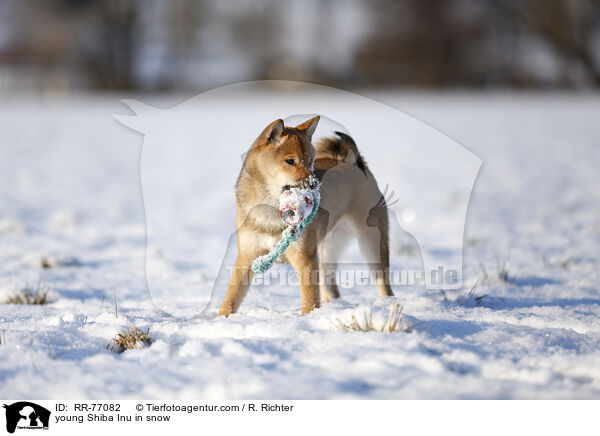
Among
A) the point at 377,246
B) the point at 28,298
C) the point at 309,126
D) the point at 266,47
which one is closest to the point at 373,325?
the point at 377,246

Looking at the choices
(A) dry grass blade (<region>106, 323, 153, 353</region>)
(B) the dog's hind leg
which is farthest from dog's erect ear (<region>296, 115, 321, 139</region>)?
(A) dry grass blade (<region>106, 323, 153, 353</region>)

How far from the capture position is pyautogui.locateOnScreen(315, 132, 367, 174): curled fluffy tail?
3.09 metres

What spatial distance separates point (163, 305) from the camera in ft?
10.5

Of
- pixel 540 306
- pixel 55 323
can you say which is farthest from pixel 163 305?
Result: pixel 540 306

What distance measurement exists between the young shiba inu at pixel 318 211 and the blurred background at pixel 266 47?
19.4m

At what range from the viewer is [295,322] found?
2.83 m

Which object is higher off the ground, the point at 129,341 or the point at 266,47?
the point at 266,47

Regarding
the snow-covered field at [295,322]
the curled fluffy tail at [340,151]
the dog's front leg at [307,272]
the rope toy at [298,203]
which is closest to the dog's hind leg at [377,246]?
the snow-covered field at [295,322]

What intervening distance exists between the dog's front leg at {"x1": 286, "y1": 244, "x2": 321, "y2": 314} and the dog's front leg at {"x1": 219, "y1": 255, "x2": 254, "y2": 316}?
249 millimetres

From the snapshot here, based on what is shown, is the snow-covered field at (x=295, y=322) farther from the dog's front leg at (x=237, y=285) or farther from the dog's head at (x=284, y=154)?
the dog's head at (x=284, y=154)

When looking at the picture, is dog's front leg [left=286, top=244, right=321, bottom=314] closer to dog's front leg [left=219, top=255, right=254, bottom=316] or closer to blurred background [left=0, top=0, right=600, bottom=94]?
dog's front leg [left=219, top=255, right=254, bottom=316]

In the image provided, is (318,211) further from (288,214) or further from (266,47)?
(266,47)

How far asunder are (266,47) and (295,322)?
43.0m

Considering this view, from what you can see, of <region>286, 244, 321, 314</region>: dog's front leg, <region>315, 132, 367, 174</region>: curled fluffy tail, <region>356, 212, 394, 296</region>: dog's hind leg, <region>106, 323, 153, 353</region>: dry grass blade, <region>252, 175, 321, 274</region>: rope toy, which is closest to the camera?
<region>252, 175, 321, 274</region>: rope toy
